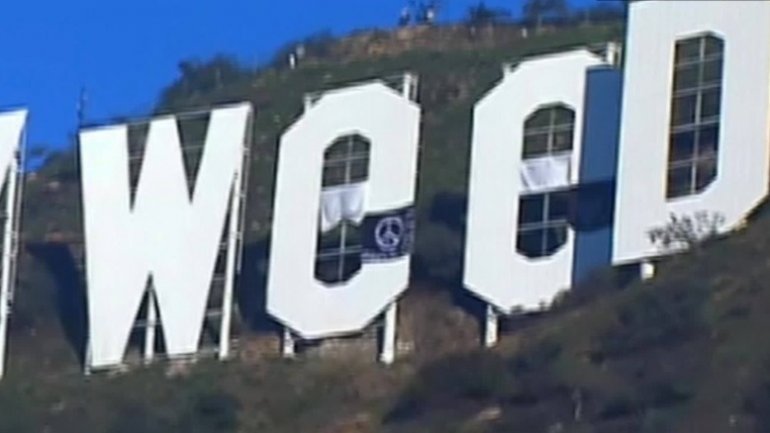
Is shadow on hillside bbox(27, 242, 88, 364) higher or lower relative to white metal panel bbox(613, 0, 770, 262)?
lower

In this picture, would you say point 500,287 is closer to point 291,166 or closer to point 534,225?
point 534,225

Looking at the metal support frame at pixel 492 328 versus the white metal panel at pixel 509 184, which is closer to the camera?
the white metal panel at pixel 509 184

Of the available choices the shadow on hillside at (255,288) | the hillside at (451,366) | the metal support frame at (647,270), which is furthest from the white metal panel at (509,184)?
the shadow on hillside at (255,288)

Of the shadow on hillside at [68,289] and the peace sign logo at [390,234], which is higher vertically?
the peace sign logo at [390,234]

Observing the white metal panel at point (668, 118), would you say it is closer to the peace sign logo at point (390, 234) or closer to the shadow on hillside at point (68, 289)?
the peace sign logo at point (390, 234)

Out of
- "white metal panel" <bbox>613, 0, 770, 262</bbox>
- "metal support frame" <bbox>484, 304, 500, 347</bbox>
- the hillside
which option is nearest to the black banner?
"metal support frame" <bbox>484, 304, 500, 347</bbox>

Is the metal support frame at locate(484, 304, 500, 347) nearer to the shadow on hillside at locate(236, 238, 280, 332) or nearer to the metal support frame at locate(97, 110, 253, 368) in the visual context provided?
the shadow on hillside at locate(236, 238, 280, 332)

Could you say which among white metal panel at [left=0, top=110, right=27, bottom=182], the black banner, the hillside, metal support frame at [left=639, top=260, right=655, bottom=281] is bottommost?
the hillside

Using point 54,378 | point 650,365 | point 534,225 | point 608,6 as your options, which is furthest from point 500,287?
point 608,6
